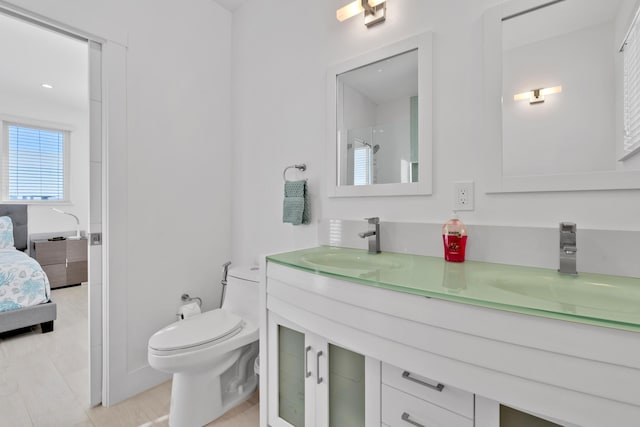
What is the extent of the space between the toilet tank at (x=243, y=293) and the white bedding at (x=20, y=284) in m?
1.91

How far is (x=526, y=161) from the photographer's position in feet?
3.52

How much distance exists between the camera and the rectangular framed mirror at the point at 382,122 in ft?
4.21

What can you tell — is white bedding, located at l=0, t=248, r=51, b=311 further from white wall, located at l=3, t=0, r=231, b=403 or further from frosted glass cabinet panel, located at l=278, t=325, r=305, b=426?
frosted glass cabinet panel, located at l=278, t=325, r=305, b=426

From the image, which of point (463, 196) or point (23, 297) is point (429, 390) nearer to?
point (463, 196)

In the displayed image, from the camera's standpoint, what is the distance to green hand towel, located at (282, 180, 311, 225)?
1.63 m

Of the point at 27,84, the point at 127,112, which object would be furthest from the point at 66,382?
the point at 27,84

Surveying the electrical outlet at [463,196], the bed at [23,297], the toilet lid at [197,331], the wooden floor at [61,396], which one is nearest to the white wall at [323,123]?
the electrical outlet at [463,196]

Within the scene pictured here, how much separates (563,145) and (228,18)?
227cm

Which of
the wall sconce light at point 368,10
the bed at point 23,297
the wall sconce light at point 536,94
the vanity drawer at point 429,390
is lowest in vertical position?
the bed at point 23,297

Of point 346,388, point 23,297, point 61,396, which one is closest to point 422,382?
point 346,388

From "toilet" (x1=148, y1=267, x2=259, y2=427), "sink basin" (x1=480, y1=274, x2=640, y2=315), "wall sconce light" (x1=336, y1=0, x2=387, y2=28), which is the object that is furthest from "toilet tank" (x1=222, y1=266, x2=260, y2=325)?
"wall sconce light" (x1=336, y1=0, x2=387, y2=28)

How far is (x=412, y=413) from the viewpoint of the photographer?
2.77 feet

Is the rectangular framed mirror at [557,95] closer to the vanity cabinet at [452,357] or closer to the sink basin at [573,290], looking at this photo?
the sink basin at [573,290]

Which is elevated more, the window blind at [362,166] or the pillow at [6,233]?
the window blind at [362,166]
